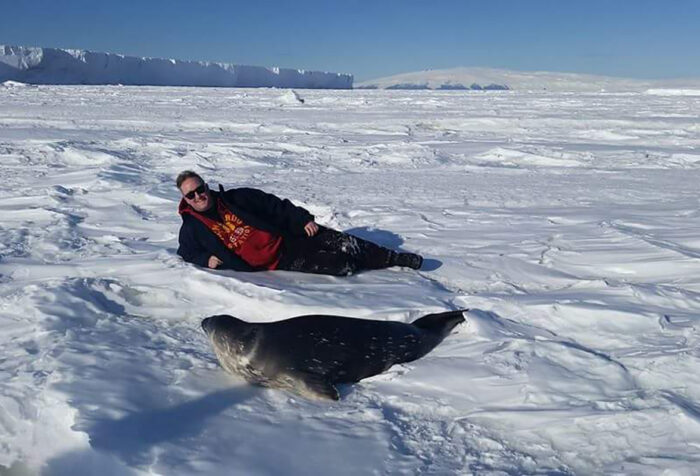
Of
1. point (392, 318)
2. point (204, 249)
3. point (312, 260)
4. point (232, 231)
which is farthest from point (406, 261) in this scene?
point (204, 249)

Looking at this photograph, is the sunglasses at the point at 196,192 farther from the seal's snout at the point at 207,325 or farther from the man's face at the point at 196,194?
the seal's snout at the point at 207,325

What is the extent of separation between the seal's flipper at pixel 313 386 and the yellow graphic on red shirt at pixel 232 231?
1219mm

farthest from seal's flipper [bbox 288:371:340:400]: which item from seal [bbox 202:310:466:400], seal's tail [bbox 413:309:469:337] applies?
seal's tail [bbox 413:309:469:337]

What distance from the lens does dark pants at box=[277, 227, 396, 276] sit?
3.32 meters

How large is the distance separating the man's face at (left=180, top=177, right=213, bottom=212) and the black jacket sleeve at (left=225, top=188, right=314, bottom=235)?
0.66 feet

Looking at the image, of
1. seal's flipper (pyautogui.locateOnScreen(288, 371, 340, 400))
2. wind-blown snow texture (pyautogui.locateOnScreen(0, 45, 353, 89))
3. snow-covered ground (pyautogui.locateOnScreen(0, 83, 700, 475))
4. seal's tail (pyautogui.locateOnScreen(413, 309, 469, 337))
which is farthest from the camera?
wind-blown snow texture (pyautogui.locateOnScreen(0, 45, 353, 89))

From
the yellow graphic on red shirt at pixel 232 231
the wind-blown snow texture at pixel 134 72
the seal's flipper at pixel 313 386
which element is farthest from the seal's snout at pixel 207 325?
the wind-blown snow texture at pixel 134 72

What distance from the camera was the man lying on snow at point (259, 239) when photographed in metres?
3.23

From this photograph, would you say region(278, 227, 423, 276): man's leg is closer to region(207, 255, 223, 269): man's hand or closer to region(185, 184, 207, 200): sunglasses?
region(207, 255, 223, 269): man's hand

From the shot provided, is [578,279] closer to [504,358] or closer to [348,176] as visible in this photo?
[504,358]

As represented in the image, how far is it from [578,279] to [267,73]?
40.0 meters

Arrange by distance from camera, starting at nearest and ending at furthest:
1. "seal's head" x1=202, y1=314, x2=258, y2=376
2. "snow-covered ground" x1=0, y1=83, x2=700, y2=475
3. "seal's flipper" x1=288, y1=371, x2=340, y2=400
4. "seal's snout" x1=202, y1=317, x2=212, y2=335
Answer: "snow-covered ground" x1=0, y1=83, x2=700, y2=475 < "seal's flipper" x1=288, y1=371, x2=340, y2=400 < "seal's head" x1=202, y1=314, x2=258, y2=376 < "seal's snout" x1=202, y1=317, x2=212, y2=335

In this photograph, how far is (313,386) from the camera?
215cm

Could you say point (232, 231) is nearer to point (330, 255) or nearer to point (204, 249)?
point (204, 249)
